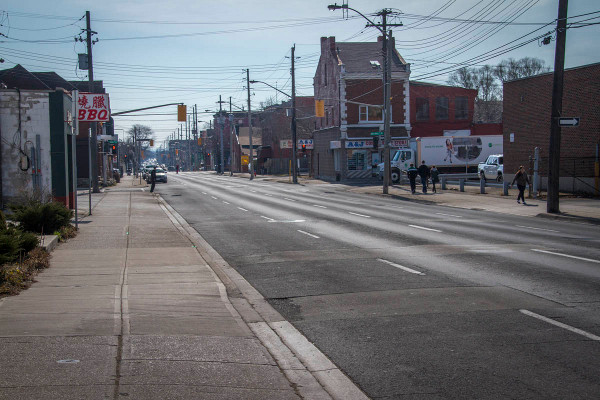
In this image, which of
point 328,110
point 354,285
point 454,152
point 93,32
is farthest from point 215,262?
point 328,110

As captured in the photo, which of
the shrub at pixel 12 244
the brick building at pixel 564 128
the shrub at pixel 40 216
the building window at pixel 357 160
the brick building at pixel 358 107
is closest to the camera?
the shrub at pixel 12 244

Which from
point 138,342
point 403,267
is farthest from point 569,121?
point 138,342

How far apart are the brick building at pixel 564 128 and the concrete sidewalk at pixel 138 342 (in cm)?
2766

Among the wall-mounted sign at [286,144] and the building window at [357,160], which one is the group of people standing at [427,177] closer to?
the building window at [357,160]

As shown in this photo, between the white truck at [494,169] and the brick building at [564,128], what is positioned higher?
the brick building at [564,128]

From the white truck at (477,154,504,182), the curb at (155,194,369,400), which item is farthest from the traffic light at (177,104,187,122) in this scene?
the curb at (155,194,369,400)

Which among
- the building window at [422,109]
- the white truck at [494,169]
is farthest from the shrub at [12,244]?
the building window at [422,109]

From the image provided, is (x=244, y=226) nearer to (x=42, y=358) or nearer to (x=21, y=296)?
(x=21, y=296)

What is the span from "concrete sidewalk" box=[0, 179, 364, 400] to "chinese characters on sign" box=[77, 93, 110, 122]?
42.4 ft

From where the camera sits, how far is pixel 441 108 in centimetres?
6819

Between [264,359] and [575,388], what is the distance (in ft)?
9.68

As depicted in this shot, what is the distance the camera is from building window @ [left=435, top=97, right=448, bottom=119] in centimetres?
6800

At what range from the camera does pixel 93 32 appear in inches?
1607

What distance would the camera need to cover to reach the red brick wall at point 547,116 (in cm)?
3284
